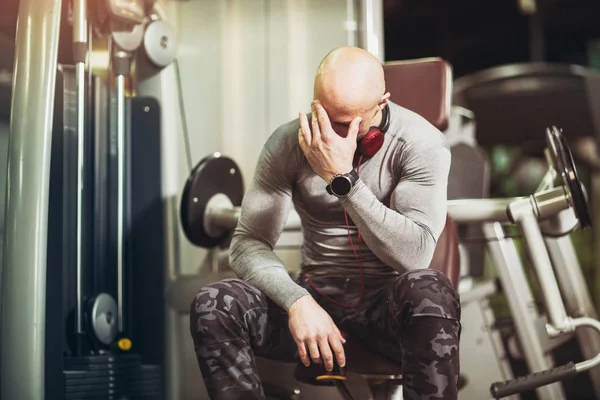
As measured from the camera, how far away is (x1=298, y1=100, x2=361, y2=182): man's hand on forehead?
5.19 ft

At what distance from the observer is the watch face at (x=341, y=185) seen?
1.55 m

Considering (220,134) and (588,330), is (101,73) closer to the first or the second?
(220,134)

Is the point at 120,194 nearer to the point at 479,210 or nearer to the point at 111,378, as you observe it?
the point at 111,378

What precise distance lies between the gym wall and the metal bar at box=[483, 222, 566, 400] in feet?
2.73

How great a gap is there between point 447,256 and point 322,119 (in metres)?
0.56

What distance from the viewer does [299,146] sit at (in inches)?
70.8

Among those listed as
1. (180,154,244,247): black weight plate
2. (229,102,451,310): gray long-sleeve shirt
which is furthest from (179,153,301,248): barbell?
(229,102,451,310): gray long-sleeve shirt

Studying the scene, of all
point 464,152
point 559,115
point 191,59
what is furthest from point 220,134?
point 559,115

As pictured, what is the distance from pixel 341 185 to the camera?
1.56 metres

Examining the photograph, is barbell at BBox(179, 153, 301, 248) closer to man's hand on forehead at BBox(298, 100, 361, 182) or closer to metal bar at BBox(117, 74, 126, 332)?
metal bar at BBox(117, 74, 126, 332)

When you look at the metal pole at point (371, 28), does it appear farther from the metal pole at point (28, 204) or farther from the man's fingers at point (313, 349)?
the man's fingers at point (313, 349)

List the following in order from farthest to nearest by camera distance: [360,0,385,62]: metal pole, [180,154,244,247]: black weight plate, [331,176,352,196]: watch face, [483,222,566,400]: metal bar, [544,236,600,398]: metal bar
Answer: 1. [544,236,600,398]: metal bar
2. [483,222,566,400]: metal bar
3. [360,0,385,62]: metal pole
4. [180,154,244,247]: black weight plate
5. [331,176,352,196]: watch face

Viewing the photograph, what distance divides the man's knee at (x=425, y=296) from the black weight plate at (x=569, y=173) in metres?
0.63

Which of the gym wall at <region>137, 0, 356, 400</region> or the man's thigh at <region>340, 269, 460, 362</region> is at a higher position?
the gym wall at <region>137, 0, 356, 400</region>
